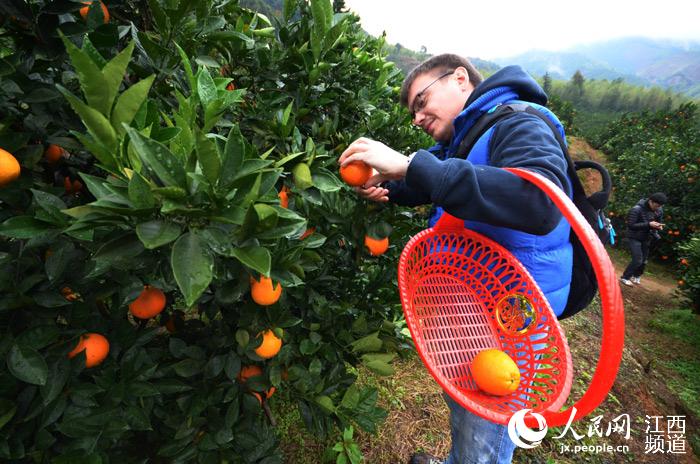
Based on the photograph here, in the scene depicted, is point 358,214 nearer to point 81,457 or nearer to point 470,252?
point 470,252

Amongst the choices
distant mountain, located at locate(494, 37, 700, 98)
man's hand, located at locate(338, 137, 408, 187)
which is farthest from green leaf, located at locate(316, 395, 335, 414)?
distant mountain, located at locate(494, 37, 700, 98)

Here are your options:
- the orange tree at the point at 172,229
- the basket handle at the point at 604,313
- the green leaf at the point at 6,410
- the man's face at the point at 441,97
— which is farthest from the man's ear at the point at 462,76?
the green leaf at the point at 6,410

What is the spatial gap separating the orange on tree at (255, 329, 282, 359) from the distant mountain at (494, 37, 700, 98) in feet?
452

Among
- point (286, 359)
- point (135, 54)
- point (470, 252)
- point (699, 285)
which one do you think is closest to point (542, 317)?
point (470, 252)

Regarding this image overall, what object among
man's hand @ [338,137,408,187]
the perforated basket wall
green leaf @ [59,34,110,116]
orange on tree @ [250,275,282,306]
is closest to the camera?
green leaf @ [59,34,110,116]

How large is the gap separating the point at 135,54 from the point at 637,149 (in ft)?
44.2

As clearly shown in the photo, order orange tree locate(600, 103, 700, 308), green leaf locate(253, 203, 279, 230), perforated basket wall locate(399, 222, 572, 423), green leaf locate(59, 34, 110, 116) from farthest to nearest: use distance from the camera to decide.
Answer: orange tree locate(600, 103, 700, 308)
perforated basket wall locate(399, 222, 572, 423)
green leaf locate(253, 203, 279, 230)
green leaf locate(59, 34, 110, 116)

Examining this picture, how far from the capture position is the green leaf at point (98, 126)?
425 mm

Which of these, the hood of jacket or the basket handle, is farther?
the hood of jacket

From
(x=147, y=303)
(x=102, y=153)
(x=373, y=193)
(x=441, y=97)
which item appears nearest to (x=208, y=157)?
(x=102, y=153)

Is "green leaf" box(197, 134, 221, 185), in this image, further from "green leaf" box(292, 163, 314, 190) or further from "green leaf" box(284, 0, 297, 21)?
"green leaf" box(284, 0, 297, 21)

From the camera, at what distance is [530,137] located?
36.6 inches

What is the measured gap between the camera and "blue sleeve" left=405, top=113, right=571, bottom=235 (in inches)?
33.5

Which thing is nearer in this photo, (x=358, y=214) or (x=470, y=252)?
(x=358, y=214)
